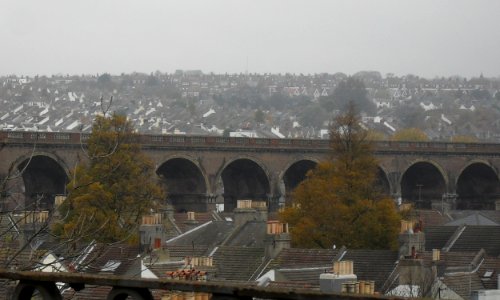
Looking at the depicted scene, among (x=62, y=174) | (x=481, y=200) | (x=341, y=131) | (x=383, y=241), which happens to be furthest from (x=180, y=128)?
(x=383, y=241)

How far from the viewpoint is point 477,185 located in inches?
2948

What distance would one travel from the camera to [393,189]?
71.6m

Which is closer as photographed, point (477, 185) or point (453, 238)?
point (453, 238)

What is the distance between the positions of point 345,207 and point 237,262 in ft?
42.1

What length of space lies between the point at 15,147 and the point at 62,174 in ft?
8.91

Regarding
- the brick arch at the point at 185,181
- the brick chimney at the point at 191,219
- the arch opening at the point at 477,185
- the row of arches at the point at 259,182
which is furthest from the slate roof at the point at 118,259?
the arch opening at the point at 477,185

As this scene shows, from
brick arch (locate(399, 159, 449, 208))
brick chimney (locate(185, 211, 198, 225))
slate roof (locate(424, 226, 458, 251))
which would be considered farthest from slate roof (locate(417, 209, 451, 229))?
brick arch (locate(399, 159, 449, 208))

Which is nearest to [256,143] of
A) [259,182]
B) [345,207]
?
[259,182]

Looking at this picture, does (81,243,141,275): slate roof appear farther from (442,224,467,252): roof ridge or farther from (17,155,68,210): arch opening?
(17,155,68,210): arch opening

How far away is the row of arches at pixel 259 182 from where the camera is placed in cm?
6266

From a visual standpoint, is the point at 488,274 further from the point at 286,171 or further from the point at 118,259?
the point at 286,171

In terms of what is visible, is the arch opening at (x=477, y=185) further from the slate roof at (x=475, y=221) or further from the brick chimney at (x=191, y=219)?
the brick chimney at (x=191, y=219)

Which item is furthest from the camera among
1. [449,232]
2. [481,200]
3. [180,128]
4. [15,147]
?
[180,128]

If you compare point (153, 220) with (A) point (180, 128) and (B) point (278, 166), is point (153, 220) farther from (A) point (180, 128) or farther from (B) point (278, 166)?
(A) point (180, 128)
